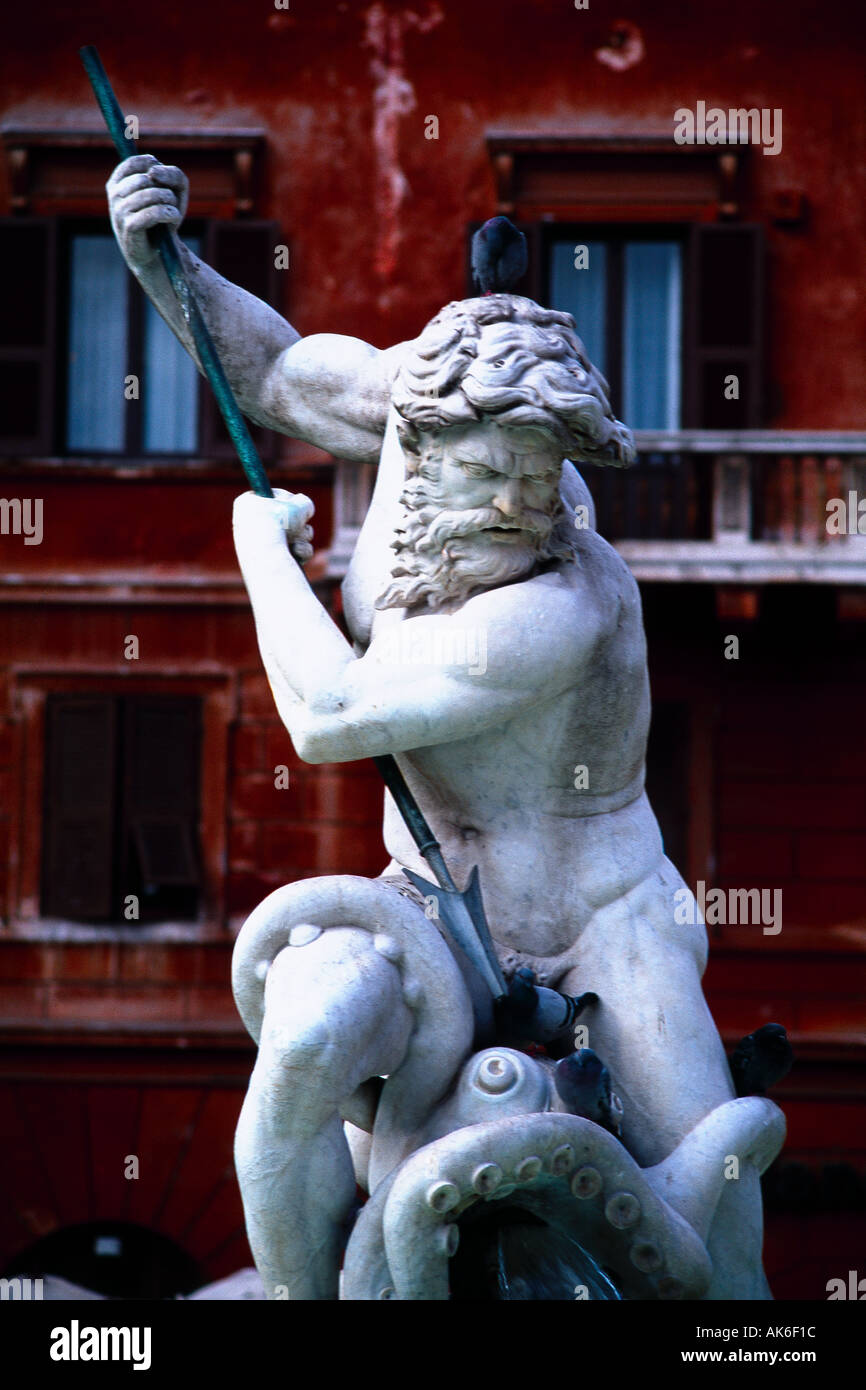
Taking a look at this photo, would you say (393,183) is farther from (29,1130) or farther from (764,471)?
(29,1130)

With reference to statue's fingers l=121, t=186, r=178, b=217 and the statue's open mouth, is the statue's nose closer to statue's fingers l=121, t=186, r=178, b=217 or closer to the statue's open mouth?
the statue's open mouth

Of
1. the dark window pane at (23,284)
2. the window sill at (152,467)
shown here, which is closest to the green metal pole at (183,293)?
the window sill at (152,467)

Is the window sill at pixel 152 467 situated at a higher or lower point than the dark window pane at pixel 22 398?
lower

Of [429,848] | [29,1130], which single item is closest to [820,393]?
[29,1130]

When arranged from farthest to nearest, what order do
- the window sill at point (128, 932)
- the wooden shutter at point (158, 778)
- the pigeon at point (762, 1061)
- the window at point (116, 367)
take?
the window at point (116, 367) → the wooden shutter at point (158, 778) → the window sill at point (128, 932) → the pigeon at point (762, 1061)

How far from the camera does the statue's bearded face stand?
13.2ft

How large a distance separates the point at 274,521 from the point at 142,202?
0.64 metres

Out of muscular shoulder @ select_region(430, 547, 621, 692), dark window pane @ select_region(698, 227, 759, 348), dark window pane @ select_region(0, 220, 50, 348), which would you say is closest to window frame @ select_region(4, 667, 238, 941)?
dark window pane @ select_region(0, 220, 50, 348)

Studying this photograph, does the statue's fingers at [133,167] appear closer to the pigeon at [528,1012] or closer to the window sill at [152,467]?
the pigeon at [528,1012]

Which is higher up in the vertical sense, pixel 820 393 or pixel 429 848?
pixel 820 393

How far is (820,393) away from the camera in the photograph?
56.7ft

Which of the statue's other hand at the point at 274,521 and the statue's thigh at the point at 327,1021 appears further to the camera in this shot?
the statue's other hand at the point at 274,521

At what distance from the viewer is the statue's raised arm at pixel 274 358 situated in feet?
14.6

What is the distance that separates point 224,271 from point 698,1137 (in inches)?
537
